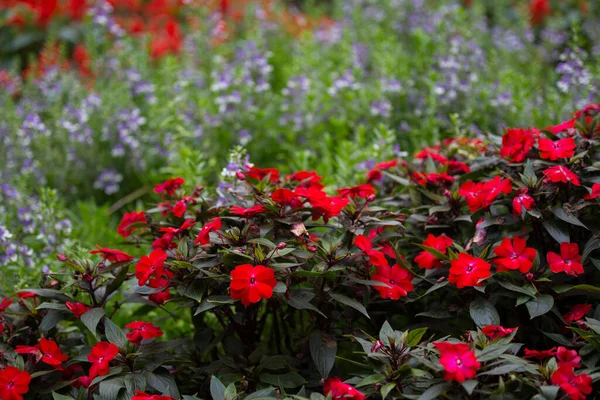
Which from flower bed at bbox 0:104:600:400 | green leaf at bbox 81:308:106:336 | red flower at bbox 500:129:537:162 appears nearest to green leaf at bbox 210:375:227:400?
flower bed at bbox 0:104:600:400

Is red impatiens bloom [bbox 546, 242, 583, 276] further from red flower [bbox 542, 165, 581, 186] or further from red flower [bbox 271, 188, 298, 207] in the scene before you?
red flower [bbox 271, 188, 298, 207]

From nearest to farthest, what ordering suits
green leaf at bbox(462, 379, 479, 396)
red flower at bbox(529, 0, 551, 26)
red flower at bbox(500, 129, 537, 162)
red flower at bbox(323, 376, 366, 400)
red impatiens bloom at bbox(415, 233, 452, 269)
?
green leaf at bbox(462, 379, 479, 396) < red flower at bbox(323, 376, 366, 400) < red impatiens bloom at bbox(415, 233, 452, 269) < red flower at bbox(500, 129, 537, 162) < red flower at bbox(529, 0, 551, 26)

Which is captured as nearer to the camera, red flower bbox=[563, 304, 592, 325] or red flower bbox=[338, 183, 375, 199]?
red flower bbox=[563, 304, 592, 325]

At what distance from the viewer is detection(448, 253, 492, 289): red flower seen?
1879 mm

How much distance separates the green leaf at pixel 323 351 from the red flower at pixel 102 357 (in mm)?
604

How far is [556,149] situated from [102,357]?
162 centimetres

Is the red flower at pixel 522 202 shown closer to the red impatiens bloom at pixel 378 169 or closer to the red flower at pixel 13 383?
the red impatiens bloom at pixel 378 169

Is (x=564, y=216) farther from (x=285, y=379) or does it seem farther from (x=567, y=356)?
(x=285, y=379)

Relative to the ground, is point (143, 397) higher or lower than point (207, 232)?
lower

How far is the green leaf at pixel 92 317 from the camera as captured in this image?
198 centimetres

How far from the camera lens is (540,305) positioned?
189cm

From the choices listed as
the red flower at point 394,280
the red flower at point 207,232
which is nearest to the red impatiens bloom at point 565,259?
the red flower at point 394,280

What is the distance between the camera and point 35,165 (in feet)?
12.6

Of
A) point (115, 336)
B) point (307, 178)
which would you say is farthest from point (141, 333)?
point (307, 178)
